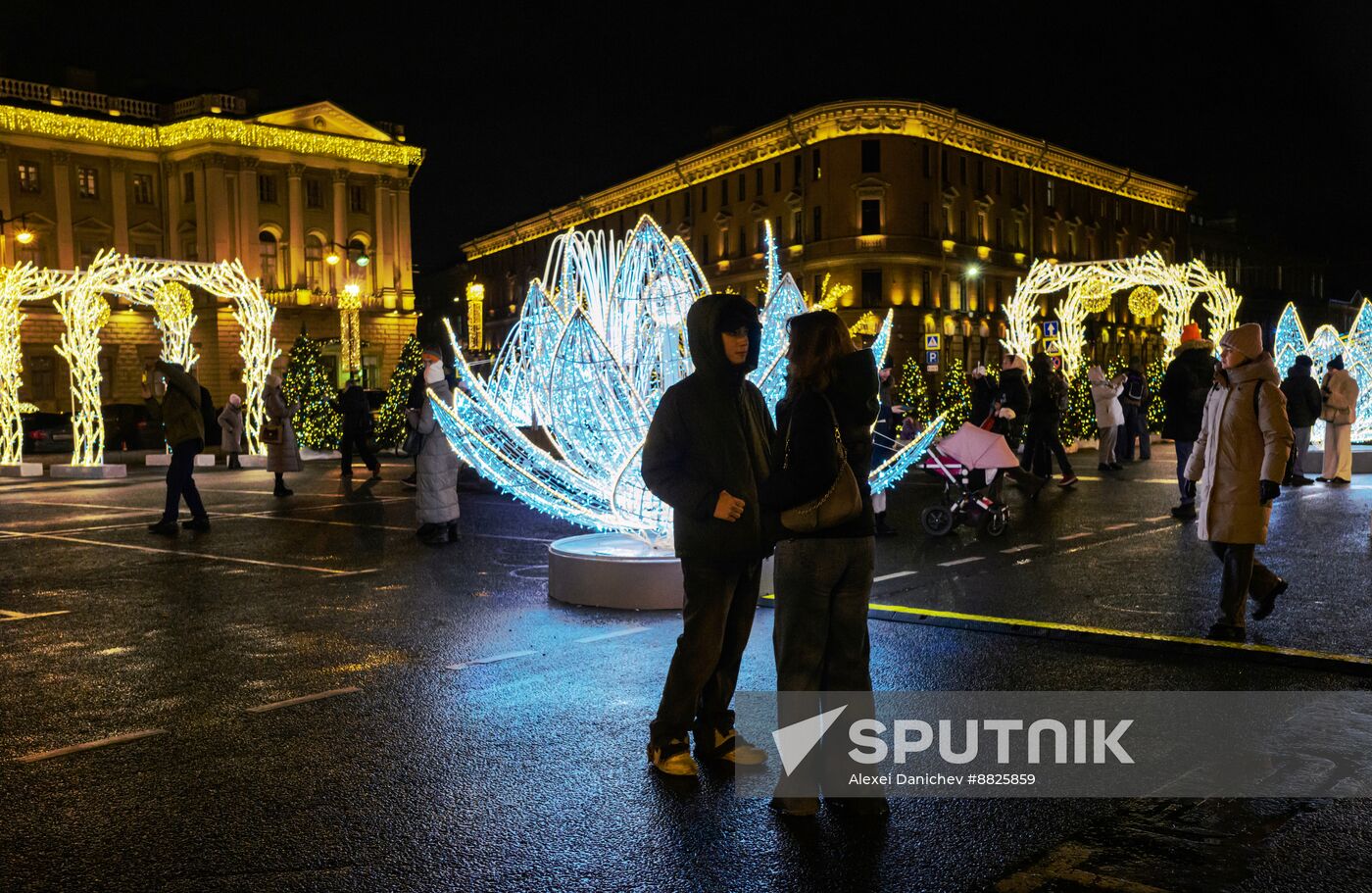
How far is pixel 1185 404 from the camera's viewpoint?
13.0 metres

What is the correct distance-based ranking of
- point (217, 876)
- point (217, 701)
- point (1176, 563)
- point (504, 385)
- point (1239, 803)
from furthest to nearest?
point (504, 385) < point (1176, 563) < point (217, 701) < point (1239, 803) < point (217, 876)

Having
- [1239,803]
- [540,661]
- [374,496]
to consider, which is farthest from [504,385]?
[1239,803]

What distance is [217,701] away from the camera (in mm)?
5676

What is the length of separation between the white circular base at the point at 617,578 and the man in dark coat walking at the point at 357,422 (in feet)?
44.0

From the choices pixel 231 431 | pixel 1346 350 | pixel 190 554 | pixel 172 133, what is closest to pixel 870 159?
pixel 172 133

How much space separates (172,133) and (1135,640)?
64935 mm

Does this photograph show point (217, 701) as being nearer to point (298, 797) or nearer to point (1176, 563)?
point (298, 797)

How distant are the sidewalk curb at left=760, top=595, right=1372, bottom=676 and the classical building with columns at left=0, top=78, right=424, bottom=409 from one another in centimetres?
5647

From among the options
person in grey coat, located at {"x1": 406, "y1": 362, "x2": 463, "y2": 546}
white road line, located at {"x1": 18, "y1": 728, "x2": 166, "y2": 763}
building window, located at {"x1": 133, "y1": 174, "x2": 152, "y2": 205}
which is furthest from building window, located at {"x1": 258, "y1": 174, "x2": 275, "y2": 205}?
white road line, located at {"x1": 18, "y1": 728, "x2": 166, "y2": 763}

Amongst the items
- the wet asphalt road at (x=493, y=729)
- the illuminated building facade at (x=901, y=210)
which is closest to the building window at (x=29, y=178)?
Answer: the illuminated building facade at (x=901, y=210)

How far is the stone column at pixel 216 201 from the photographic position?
2395 inches

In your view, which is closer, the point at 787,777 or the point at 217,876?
the point at 217,876

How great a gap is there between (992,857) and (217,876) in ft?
7.84

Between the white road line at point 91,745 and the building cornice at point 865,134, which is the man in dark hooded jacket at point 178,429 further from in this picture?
the building cornice at point 865,134
